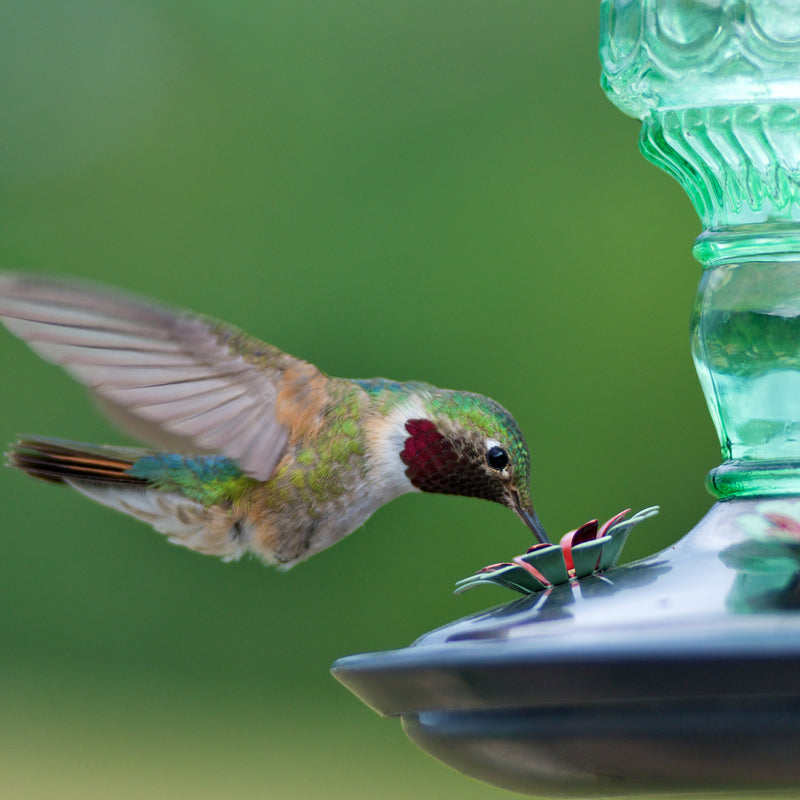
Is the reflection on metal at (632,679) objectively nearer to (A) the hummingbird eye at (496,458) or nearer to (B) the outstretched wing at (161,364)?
(B) the outstretched wing at (161,364)

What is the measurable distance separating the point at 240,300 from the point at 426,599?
138 cm

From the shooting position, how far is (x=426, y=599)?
5.21m

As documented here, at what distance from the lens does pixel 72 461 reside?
254cm

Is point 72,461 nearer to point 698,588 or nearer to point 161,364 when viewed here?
point 161,364

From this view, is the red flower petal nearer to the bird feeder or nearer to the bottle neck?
the bird feeder

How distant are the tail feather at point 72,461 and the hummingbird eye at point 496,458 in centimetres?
71

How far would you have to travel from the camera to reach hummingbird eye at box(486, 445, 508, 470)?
245 centimetres

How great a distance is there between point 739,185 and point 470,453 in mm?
1136

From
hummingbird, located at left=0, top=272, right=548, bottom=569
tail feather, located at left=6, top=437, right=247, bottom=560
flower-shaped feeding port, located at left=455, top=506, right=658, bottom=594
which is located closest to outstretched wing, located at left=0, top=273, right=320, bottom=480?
hummingbird, located at left=0, top=272, right=548, bottom=569

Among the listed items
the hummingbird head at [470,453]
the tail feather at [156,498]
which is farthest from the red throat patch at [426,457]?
the tail feather at [156,498]

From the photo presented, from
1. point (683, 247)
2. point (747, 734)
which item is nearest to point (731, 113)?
point (747, 734)

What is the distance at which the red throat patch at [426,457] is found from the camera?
252 centimetres

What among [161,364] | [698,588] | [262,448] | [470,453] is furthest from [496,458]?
[698,588]

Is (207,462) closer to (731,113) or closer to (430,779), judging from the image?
(731,113)
